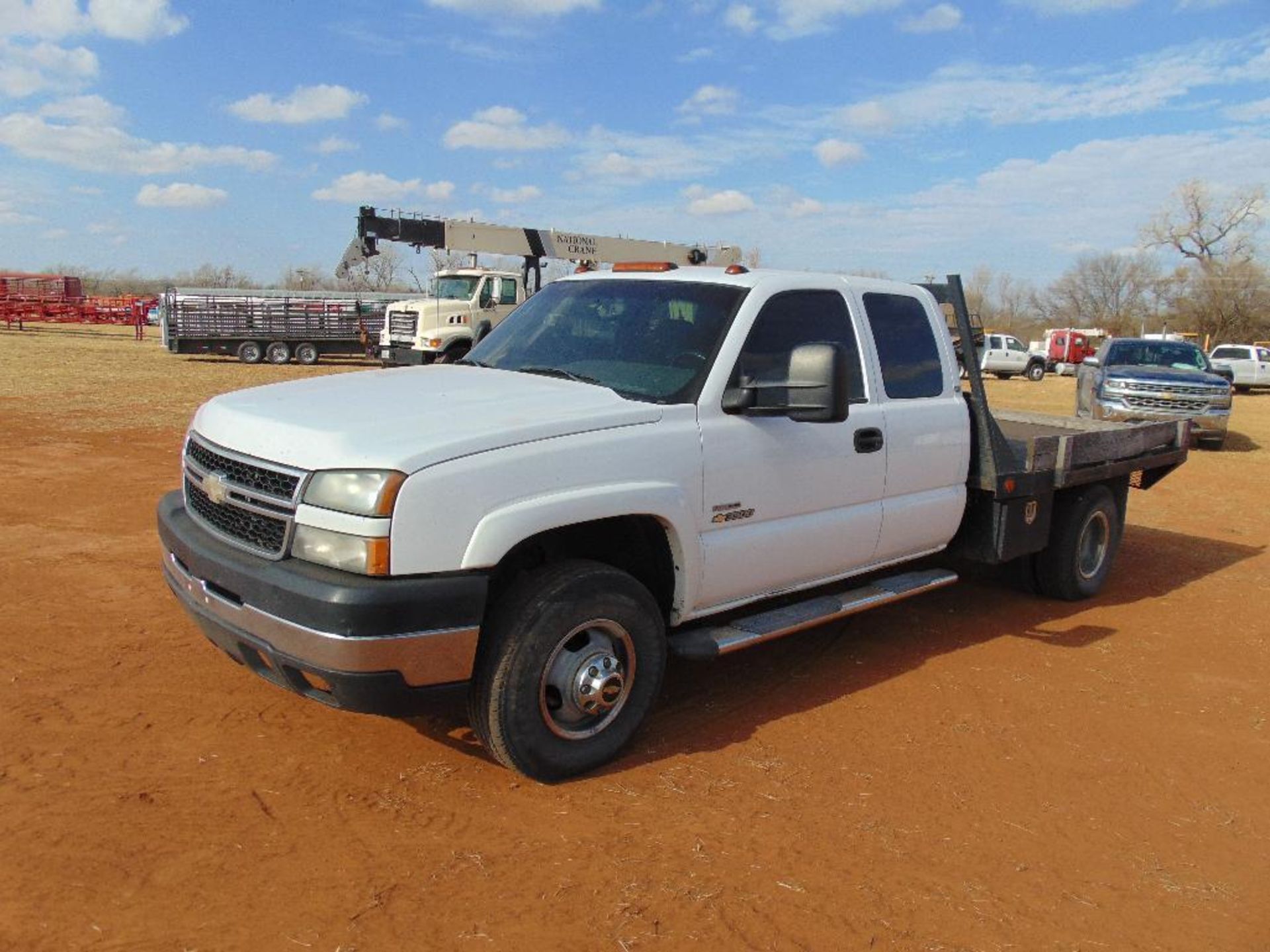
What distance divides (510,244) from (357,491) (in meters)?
20.8

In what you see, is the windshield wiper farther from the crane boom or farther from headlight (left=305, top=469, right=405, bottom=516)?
the crane boom

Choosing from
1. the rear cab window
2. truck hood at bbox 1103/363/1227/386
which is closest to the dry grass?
the rear cab window

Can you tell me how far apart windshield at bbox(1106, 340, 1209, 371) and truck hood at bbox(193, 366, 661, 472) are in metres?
15.3

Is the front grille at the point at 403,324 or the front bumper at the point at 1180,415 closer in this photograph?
the front bumper at the point at 1180,415

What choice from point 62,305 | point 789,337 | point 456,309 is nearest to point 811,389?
point 789,337

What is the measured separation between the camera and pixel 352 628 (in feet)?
10.8

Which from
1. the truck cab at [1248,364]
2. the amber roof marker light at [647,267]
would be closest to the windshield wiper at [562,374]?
the amber roof marker light at [647,267]

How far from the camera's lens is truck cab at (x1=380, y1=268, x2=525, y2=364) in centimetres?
2319

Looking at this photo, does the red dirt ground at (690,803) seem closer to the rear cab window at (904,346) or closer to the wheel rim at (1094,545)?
the wheel rim at (1094,545)

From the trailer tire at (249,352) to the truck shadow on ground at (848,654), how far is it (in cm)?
2675

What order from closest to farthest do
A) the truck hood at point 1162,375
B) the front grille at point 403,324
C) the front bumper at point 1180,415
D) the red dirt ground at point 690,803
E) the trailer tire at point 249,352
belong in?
the red dirt ground at point 690,803
the front bumper at point 1180,415
the truck hood at point 1162,375
the front grille at point 403,324
the trailer tire at point 249,352

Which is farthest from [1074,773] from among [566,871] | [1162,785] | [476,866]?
[476,866]

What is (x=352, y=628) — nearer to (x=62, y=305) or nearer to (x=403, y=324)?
(x=403, y=324)

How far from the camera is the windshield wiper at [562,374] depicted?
A: 4461 millimetres
